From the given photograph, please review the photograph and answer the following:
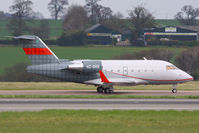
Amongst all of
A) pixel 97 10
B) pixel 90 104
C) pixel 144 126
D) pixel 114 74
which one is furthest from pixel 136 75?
pixel 97 10

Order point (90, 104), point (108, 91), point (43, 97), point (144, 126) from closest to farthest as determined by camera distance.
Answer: point (144, 126) → point (90, 104) → point (43, 97) → point (108, 91)

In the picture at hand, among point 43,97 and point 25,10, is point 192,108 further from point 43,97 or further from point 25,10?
point 25,10

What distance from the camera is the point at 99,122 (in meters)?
22.0

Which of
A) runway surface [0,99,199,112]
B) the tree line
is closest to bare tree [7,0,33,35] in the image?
the tree line

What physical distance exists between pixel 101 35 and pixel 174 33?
48.0ft

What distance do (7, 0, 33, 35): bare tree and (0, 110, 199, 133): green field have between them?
50763mm

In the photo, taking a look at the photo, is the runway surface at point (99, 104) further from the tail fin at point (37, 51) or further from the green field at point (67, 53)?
the green field at point (67, 53)

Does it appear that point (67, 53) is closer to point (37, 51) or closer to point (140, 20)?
point (140, 20)

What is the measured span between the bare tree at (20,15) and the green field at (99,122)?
50763 mm

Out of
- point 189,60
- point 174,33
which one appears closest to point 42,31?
point 189,60

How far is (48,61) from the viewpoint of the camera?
41000 mm

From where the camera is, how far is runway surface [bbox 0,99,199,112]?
28031 millimetres

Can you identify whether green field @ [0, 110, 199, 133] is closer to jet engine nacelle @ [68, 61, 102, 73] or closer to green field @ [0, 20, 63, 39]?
jet engine nacelle @ [68, 61, 102, 73]

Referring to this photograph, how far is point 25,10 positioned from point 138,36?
821 inches
